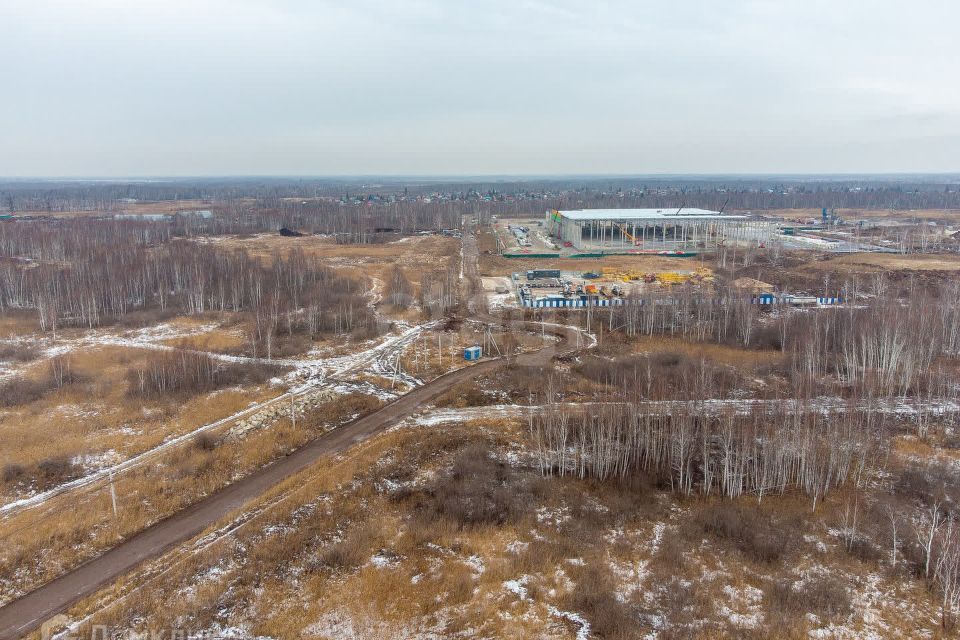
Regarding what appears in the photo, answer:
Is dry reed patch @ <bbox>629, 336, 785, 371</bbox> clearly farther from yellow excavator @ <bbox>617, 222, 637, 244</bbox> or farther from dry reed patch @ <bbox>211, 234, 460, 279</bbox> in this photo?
yellow excavator @ <bbox>617, 222, 637, 244</bbox>

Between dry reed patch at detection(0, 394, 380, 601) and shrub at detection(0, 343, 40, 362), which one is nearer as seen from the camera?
dry reed patch at detection(0, 394, 380, 601)

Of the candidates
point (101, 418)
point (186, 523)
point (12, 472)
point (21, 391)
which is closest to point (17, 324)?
point (21, 391)

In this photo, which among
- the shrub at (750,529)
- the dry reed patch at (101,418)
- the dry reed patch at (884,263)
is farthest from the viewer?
the dry reed patch at (884,263)

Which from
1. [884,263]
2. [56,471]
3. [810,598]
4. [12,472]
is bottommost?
[810,598]

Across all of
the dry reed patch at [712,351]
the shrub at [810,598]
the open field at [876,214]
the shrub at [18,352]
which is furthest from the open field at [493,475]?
the open field at [876,214]

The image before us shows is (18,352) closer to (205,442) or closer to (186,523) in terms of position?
(205,442)

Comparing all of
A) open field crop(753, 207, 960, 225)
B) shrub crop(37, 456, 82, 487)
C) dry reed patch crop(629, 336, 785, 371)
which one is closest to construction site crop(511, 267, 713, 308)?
dry reed patch crop(629, 336, 785, 371)

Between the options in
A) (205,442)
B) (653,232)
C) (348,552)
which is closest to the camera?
(348,552)

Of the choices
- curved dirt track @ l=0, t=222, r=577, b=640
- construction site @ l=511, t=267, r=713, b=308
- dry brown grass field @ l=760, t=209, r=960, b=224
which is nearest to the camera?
curved dirt track @ l=0, t=222, r=577, b=640

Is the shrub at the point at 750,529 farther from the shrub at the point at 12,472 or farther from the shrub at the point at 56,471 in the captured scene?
the shrub at the point at 12,472
